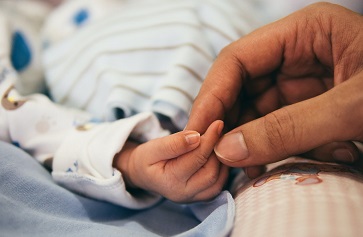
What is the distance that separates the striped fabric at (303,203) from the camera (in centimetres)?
36

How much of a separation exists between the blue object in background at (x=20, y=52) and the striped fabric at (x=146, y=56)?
0.20 ft

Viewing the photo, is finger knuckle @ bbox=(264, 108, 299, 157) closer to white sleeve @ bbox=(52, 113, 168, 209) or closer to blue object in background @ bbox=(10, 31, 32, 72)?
white sleeve @ bbox=(52, 113, 168, 209)

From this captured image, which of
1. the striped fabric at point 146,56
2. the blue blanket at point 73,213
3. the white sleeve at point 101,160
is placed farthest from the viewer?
the striped fabric at point 146,56

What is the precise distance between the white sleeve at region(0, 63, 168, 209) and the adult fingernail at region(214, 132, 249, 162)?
6.8 inches

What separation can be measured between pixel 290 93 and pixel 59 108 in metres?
0.47

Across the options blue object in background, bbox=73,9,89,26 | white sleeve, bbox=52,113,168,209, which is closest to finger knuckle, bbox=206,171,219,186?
white sleeve, bbox=52,113,168,209

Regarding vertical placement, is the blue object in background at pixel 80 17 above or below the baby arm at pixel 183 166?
above

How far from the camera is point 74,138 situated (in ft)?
2.14

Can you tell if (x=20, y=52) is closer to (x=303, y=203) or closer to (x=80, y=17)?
(x=80, y=17)

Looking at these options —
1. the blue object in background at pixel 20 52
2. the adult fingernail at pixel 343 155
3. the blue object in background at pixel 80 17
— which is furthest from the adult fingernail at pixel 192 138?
the blue object in background at pixel 80 17

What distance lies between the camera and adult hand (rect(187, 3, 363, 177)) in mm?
435

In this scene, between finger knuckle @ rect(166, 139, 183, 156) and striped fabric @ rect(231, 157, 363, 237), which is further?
finger knuckle @ rect(166, 139, 183, 156)

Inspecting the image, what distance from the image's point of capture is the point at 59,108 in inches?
28.5

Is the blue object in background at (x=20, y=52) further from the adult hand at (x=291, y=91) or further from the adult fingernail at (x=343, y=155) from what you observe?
the adult fingernail at (x=343, y=155)
